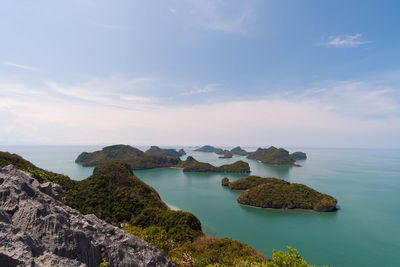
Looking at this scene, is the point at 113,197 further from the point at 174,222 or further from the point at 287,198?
the point at 287,198

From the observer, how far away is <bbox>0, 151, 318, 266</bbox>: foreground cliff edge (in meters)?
6.81

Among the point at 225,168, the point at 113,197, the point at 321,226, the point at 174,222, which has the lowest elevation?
the point at 321,226

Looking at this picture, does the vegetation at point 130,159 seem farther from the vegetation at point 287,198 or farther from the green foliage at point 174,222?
the green foliage at point 174,222

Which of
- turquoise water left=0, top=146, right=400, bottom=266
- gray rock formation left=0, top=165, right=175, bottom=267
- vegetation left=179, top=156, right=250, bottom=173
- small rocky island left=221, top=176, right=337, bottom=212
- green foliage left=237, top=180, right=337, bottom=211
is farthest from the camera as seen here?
vegetation left=179, top=156, right=250, bottom=173

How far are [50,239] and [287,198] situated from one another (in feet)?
231

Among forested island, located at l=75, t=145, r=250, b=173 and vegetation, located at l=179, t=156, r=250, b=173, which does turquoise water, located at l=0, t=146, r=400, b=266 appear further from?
forested island, located at l=75, t=145, r=250, b=173

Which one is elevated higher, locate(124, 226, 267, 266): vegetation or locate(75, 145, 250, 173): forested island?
locate(124, 226, 267, 266): vegetation

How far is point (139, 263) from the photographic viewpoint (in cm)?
1068

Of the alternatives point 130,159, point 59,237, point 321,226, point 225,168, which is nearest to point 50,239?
point 59,237

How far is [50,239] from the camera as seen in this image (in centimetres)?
824

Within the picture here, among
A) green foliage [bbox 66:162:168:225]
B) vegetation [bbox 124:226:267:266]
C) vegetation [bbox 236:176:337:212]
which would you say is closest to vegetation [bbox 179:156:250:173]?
vegetation [bbox 236:176:337:212]

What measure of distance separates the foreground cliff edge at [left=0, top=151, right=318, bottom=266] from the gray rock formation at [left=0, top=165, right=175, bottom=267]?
3cm

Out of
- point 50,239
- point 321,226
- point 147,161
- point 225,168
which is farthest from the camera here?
point 147,161

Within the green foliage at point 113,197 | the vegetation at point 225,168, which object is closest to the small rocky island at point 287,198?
the green foliage at point 113,197
